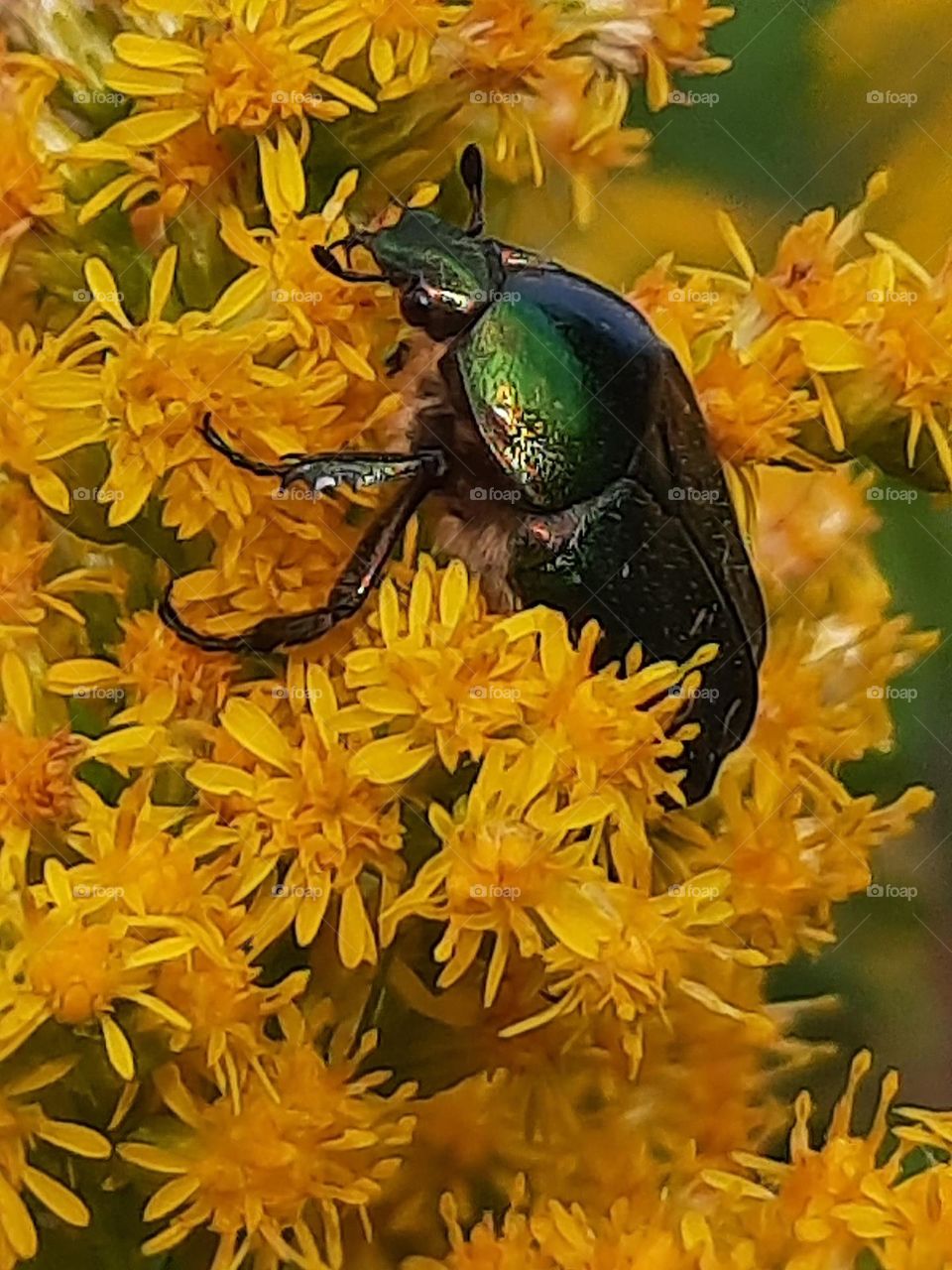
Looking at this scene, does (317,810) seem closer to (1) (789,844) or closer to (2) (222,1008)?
(2) (222,1008)

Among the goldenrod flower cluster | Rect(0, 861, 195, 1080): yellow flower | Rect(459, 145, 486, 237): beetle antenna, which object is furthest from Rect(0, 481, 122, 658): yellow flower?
Rect(459, 145, 486, 237): beetle antenna

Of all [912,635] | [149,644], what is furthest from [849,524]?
[149,644]

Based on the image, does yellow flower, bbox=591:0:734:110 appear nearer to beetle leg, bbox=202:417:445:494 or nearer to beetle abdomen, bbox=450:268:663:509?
beetle abdomen, bbox=450:268:663:509

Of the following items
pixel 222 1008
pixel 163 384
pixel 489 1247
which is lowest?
pixel 489 1247

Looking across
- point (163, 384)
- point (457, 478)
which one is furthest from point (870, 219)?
point (163, 384)

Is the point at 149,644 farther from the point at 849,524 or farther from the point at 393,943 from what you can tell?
the point at 849,524

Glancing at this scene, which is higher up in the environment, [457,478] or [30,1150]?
[457,478]

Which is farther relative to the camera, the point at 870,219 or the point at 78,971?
the point at 870,219
